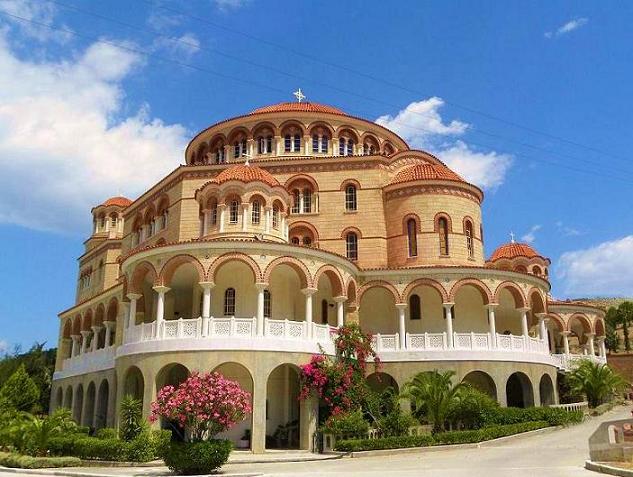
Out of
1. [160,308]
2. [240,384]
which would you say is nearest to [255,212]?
[160,308]

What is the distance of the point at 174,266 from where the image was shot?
26062mm

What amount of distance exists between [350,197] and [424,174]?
405 cm

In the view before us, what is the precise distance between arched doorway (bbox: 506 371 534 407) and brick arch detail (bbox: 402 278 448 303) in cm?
494

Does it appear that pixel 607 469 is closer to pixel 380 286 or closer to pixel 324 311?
pixel 380 286

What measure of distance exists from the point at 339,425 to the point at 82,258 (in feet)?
109

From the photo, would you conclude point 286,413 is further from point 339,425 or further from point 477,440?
point 477,440

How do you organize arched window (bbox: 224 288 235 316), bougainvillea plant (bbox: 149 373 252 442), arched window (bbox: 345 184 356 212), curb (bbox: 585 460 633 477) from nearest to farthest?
curb (bbox: 585 460 633 477) < bougainvillea plant (bbox: 149 373 252 442) < arched window (bbox: 224 288 235 316) < arched window (bbox: 345 184 356 212)

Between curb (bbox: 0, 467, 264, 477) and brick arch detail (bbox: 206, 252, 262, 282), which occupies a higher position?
brick arch detail (bbox: 206, 252, 262, 282)

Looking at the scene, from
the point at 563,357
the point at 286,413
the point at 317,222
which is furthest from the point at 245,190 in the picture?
the point at 563,357

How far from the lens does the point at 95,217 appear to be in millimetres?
52531

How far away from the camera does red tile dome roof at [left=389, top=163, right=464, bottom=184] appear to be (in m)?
33.5

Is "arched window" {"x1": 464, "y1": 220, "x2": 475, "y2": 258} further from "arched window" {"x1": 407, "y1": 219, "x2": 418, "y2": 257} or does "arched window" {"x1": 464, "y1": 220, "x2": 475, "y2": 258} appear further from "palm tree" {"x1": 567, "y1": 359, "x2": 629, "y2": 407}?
"palm tree" {"x1": 567, "y1": 359, "x2": 629, "y2": 407}

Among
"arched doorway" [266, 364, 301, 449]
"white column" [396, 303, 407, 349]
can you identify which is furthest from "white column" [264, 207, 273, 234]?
"white column" [396, 303, 407, 349]

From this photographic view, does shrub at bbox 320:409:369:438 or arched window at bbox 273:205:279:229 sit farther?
arched window at bbox 273:205:279:229
